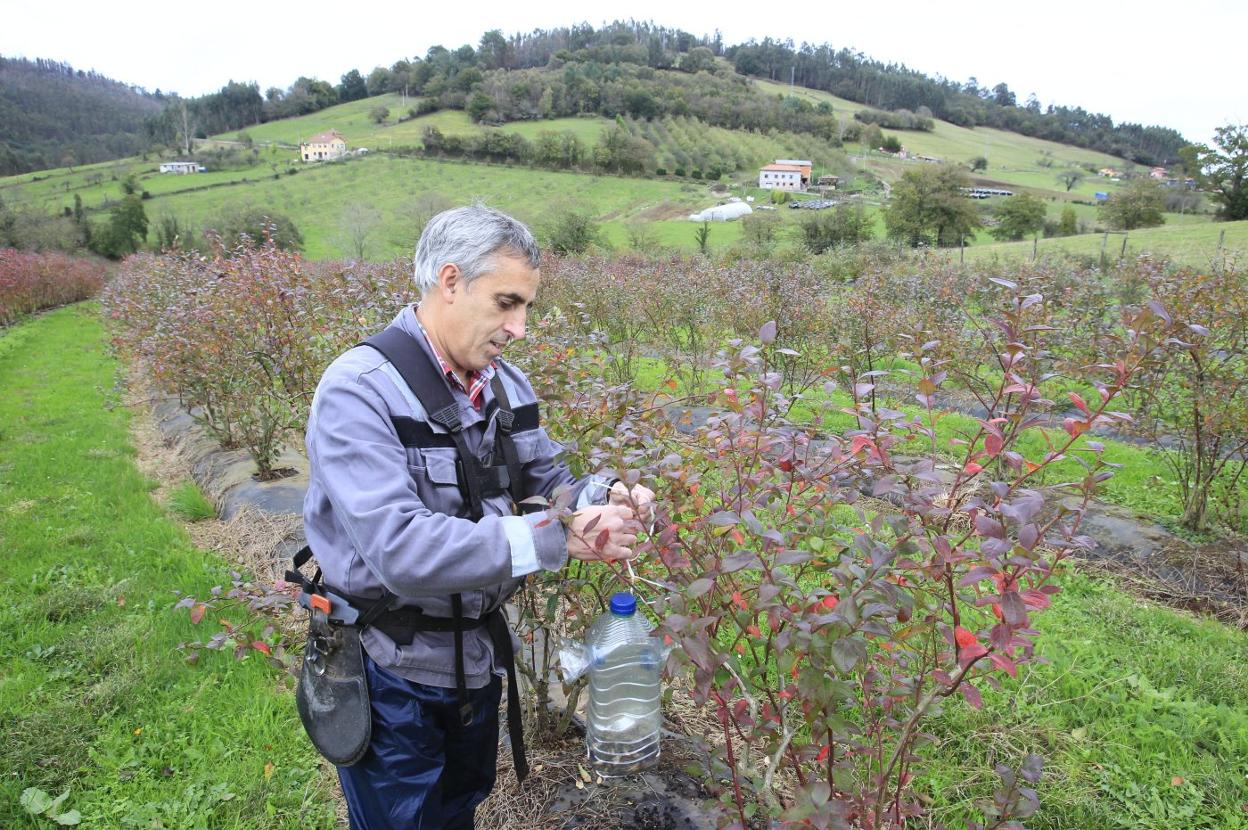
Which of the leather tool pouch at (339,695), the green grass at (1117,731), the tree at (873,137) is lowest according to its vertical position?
the green grass at (1117,731)

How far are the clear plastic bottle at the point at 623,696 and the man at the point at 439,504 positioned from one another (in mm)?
438

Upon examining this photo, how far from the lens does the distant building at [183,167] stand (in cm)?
6378

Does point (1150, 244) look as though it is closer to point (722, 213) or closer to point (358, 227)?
point (722, 213)

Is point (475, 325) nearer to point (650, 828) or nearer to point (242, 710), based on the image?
point (650, 828)

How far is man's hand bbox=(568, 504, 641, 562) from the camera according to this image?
1562 millimetres

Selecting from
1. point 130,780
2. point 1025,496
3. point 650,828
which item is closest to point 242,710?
point 130,780

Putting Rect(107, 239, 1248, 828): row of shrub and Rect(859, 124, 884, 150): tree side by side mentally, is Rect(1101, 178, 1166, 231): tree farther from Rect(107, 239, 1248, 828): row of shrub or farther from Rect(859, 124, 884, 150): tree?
Rect(859, 124, 884, 150): tree

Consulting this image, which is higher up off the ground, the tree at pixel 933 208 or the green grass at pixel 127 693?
the tree at pixel 933 208

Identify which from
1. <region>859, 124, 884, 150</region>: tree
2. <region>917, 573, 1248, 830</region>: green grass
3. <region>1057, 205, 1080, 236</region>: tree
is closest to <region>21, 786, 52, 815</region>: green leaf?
<region>917, 573, 1248, 830</region>: green grass

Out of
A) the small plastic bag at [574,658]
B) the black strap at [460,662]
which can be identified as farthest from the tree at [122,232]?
the black strap at [460,662]

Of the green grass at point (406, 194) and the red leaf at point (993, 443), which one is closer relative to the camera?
the red leaf at point (993, 443)

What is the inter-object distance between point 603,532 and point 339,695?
2.89 ft

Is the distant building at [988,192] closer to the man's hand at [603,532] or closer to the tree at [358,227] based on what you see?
the tree at [358,227]

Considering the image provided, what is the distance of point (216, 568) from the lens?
4.75m
